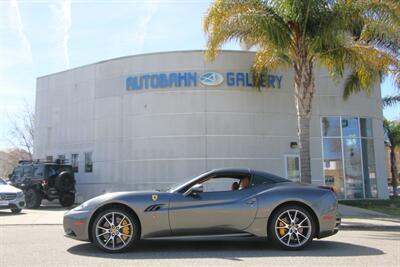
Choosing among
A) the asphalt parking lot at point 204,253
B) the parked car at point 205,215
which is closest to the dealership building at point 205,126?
the asphalt parking lot at point 204,253

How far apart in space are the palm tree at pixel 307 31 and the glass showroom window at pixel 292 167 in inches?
205

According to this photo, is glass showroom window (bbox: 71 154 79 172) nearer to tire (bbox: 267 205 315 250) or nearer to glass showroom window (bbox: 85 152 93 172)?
glass showroom window (bbox: 85 152 93 172)

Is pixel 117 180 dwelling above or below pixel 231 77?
below

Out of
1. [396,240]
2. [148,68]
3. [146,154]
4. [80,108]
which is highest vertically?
[148,68]

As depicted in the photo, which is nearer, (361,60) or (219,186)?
(219,186)

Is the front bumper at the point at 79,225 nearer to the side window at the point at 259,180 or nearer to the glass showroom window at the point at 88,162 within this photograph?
the side window at the point at 259,180

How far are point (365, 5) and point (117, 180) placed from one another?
12.4 meters

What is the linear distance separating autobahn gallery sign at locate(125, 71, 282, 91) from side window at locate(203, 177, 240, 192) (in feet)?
37.5

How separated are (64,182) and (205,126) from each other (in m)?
6.51

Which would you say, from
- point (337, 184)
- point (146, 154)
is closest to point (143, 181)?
point (146, 154)

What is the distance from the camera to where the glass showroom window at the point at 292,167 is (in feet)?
62.7

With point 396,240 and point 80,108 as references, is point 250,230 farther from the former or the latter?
point 80,108

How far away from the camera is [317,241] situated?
8.22 meters

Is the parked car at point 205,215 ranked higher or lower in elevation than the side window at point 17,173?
lower
